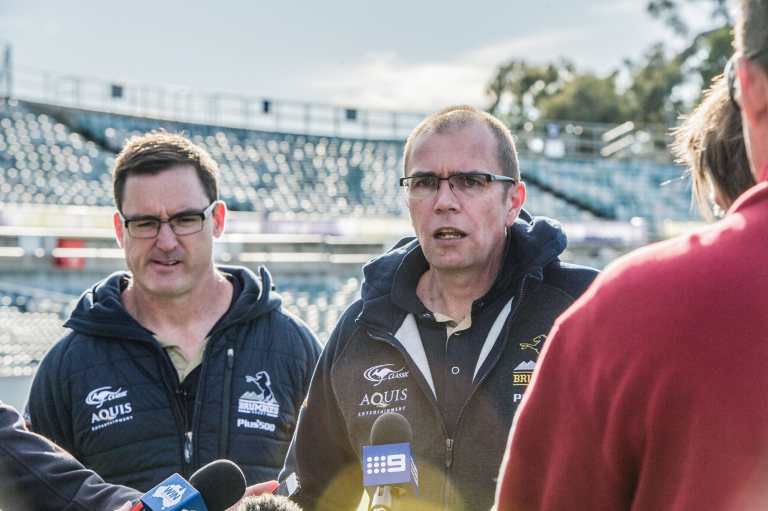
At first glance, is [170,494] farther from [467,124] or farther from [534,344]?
[467,124]

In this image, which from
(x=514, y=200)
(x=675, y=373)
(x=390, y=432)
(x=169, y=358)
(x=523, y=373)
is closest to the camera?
(x=675, y=373)

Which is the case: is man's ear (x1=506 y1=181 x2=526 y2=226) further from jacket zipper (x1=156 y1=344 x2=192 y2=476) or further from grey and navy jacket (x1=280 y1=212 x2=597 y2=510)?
jacket zipper (x1=156 y1=344 x2=192 y2=476)

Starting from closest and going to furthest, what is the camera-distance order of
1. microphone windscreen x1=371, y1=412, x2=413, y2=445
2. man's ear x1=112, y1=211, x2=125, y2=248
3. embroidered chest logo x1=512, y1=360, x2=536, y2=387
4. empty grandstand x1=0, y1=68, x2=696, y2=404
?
microphone windscreen x1=371, y1=412, x2=413, y2=445
embroidered chest logo x1=512, y1=360, x2=536, y2=387
man's ear x1=112, y1=211, x2=125, y2=248
empty grandstand x1=0, y1=68, x2=696, y2=404

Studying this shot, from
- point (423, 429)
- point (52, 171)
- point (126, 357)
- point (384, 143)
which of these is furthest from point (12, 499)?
point (384, 143)

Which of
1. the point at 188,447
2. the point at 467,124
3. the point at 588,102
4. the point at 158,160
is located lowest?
the point at 188,447

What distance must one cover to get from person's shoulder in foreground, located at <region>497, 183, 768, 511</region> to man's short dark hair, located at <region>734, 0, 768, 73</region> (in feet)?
0.60

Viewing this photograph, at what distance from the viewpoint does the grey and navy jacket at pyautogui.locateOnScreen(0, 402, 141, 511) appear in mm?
2658

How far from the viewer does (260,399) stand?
11.6 feet

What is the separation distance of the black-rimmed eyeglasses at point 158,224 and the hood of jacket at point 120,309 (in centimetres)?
29

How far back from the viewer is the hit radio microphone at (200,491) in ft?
6.48

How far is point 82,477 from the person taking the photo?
9.01ft

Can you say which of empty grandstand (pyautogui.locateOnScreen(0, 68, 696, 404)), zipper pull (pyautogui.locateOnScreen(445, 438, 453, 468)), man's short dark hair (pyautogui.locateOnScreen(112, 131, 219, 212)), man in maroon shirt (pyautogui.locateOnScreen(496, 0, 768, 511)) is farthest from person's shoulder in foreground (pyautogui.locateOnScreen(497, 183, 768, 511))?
man's short dark hair (pyautogui.locateOnScreen(112, 131, 219, 212))

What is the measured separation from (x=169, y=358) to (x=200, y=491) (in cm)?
140

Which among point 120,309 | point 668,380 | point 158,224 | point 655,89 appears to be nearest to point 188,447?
point 120,309
